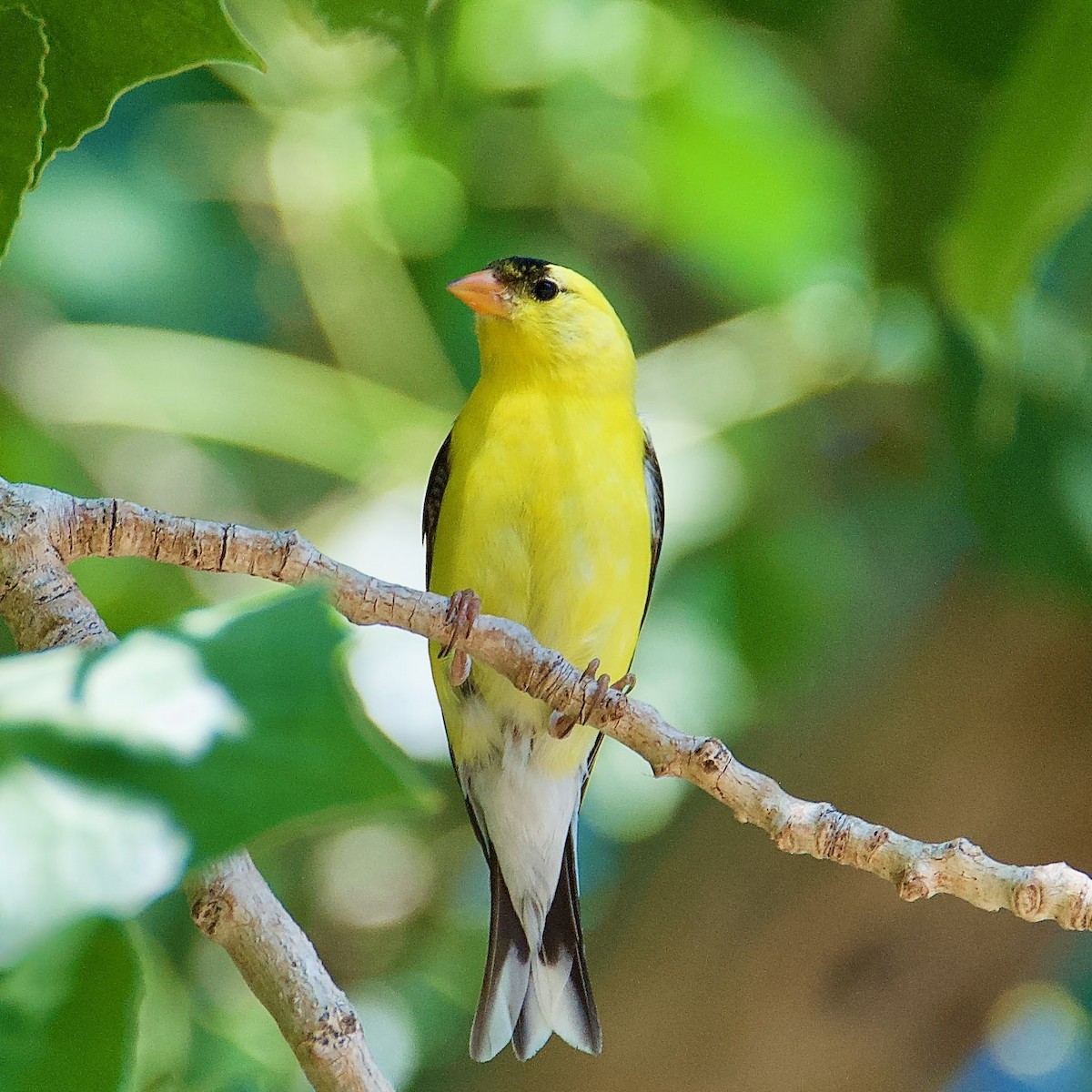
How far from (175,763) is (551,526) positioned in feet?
7.83

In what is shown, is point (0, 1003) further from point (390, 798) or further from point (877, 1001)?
point (877, 1001)

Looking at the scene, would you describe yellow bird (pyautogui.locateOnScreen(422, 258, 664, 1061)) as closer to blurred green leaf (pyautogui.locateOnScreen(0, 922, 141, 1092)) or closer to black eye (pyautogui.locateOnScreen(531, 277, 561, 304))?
black eye (pyautogui.locateOnScreen(531, 277, 561, 304))

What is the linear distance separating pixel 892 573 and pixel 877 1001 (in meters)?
1.22

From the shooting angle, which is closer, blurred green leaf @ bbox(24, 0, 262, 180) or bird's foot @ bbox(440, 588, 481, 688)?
→ blurred green leaf @ bbox(24, 0, 262, 180)

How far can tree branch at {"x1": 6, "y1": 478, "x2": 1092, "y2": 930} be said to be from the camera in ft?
5.46

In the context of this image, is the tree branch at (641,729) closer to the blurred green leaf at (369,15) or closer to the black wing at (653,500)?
the blurred green leaf at (369,15)

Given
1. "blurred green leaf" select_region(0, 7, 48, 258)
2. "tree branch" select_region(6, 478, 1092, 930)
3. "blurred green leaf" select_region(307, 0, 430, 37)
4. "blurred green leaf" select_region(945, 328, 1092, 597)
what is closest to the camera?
"blurred green leaf" select_region(0, 7, 48, 258)

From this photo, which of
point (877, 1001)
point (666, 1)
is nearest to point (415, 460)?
point (877, 1001)

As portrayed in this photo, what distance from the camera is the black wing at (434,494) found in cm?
323

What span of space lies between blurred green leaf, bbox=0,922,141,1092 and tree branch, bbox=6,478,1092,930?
94 centimetres

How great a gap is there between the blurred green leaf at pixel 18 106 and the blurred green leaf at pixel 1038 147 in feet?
2.29

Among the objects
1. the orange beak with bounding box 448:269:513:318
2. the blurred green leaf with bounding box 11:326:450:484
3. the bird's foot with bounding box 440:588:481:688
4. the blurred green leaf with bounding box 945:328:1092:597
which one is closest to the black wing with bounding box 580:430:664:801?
the orange beak with bounding box 448:269:513:318

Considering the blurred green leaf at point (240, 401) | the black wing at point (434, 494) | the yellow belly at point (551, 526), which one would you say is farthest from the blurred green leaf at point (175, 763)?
the blurred green leaf at point (240, 401)

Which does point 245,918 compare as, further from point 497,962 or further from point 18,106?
point 497,962
